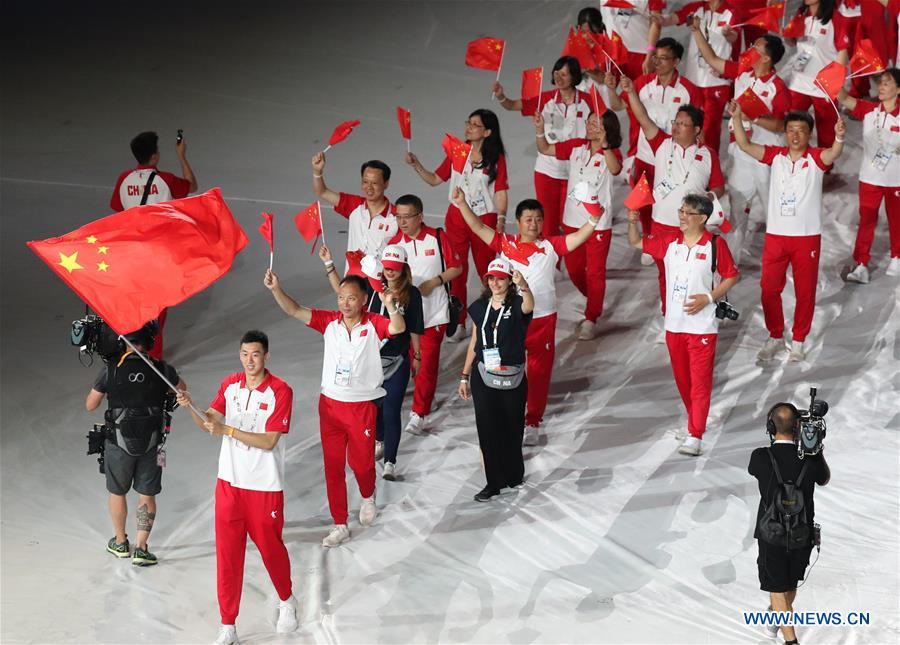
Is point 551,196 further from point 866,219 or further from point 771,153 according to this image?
point 866,219

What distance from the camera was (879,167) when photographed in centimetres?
867

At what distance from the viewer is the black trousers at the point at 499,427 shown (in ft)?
23.0

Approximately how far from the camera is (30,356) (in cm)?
886

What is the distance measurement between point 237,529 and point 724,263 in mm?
3166

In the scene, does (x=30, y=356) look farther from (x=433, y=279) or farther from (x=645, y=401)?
(x=645, y=401)

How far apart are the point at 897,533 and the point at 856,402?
128cm

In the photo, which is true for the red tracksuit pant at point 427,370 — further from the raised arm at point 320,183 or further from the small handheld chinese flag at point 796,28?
the small handheld chinese flag at point 796,28

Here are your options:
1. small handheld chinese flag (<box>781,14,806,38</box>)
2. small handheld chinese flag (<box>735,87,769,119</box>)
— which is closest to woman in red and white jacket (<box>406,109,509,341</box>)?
small handheld chinese flag (<box>735,87,769,119</box>)

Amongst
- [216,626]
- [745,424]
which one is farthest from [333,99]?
[216,626]

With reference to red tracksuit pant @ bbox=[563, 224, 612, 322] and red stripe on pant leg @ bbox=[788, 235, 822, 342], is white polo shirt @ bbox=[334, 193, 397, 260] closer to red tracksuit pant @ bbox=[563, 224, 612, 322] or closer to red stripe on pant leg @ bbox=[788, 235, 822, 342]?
red tracksuit pant @ bbox=[563, 224, 612, 322]

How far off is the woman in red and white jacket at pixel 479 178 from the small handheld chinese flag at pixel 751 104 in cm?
176

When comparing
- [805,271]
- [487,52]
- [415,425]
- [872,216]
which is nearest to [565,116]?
→ [487,52]

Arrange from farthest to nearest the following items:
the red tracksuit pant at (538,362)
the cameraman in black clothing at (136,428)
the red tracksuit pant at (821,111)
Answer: the red tracksuit pant at (821,111) < the red tracksuit pant at (538,362) < the cameraman in black clothing at (136,428)

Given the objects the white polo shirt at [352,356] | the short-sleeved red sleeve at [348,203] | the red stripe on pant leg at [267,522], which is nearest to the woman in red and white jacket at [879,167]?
the short-sleeved red sleeve at [348,203]
